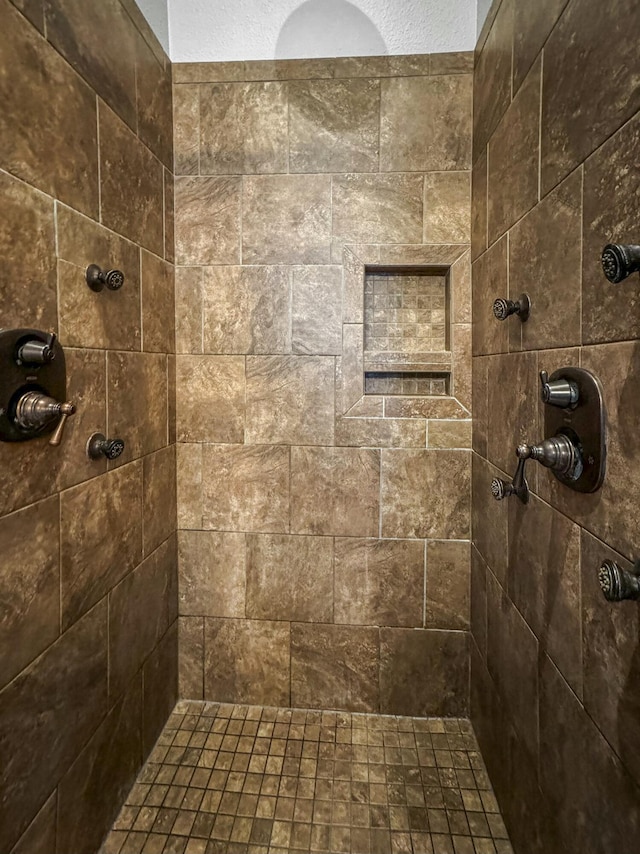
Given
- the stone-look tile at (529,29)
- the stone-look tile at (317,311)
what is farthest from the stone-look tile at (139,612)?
the stone-look tile at (529,29)

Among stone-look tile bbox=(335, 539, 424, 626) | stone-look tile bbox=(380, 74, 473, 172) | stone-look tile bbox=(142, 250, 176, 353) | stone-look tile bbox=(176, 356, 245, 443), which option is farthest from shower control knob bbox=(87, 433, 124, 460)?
stone-look tile bbox=(380, 74, 473, 172)

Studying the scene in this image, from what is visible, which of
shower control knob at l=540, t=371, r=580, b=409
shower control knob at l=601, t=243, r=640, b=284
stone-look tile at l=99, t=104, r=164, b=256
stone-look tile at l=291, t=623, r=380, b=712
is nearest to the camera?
shower control knob at l=601, t=243, r=640, b=284

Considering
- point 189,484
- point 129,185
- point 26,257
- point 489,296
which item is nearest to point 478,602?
point 489,296

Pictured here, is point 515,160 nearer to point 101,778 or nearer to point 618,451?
point 618,451

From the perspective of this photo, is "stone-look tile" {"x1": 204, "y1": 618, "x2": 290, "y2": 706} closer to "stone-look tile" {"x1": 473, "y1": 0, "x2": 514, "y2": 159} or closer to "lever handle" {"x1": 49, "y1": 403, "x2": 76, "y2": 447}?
"lever handle" {"x1": 49, "y1": 403, "x2": 76, "y2": 447}

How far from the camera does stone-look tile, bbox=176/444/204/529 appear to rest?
5.00 feet

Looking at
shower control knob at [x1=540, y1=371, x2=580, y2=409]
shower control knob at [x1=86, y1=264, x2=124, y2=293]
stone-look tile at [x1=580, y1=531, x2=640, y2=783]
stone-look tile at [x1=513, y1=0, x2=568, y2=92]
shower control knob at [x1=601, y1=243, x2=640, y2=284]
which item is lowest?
stone-look tile at [x1=580, y1=531, x2=640, y2=783]

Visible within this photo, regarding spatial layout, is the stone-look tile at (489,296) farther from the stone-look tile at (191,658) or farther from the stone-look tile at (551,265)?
the stone-look tile at (191,658)

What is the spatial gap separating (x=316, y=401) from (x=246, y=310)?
0.41 metres

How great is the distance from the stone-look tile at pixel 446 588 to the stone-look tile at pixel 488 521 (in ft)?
0.34

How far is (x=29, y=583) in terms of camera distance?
2.78 feet

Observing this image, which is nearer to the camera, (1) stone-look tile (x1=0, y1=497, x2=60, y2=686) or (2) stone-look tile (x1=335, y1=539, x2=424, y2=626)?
(1) stone-look tile (x1=0, y1=497, x2=60, y2=686)

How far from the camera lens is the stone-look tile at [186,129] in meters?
1.45

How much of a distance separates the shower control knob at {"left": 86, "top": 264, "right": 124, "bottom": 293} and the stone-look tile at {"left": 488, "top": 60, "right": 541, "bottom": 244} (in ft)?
3.26
